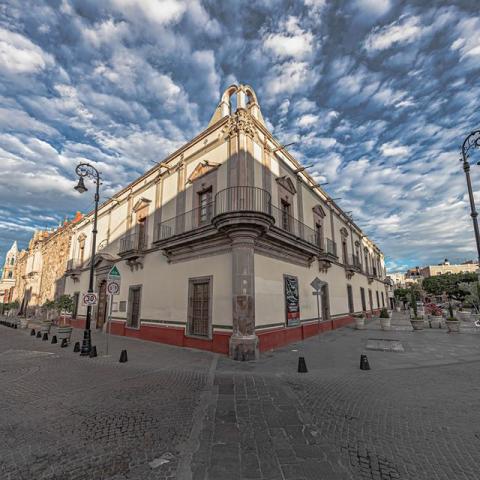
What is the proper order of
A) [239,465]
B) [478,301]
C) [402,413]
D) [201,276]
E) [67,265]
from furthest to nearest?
[67,265], [478,301], [201,276], [402,413], [239,465]

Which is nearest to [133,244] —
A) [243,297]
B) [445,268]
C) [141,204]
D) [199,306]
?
[141,204]

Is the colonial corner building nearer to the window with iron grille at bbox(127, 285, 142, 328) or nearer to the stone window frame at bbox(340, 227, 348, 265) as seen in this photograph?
the window with iron grille at bbox(127, 285, 142, 328)

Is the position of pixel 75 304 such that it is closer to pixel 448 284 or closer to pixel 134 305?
pixel 134 305

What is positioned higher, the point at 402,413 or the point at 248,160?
the point at 248,160

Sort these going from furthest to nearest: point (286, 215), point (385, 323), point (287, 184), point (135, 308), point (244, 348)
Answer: point (385, 323) → point (135, 308) → point (287, 184) → point (286, 215) → point (244, 348)

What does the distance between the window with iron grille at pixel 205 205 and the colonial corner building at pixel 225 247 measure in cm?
5

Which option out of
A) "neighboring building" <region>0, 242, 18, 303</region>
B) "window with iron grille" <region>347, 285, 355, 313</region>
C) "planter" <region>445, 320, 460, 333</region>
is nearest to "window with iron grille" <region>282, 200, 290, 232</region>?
"planter" <region>445, 320, 460, 333</region>

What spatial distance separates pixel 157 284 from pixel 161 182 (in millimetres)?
5759

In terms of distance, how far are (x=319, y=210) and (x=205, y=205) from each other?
893cm

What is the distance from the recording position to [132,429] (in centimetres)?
399

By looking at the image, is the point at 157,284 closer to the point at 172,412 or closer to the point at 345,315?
the point at 172,412

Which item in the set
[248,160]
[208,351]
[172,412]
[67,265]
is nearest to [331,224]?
[248,160]

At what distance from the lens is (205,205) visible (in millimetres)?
12008

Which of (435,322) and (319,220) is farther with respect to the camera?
(319,220)
